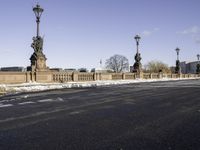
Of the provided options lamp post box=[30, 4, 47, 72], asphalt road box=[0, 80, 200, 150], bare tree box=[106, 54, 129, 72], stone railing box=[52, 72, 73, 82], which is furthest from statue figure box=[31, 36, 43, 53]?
bare tree box=[106, 54, 129, 72]

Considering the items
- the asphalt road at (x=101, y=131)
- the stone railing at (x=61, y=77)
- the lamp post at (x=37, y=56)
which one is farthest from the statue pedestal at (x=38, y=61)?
the asphalt road at (x=101, y=131)

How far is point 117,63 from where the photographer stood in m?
155

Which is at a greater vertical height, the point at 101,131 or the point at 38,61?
the point at 38,61

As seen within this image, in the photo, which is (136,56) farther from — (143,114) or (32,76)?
(143,114)

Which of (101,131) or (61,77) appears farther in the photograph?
(61,77)

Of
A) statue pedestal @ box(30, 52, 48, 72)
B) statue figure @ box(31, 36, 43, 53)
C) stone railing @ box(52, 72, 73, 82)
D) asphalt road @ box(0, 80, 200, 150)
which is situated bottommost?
asphalt road @ box(0, 80, 200, 150)

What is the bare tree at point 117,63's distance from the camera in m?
154

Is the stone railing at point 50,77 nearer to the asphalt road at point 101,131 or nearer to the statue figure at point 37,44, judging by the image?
the statue figure at point 37,44

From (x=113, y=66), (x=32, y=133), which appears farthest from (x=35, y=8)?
(x=113, y=66)

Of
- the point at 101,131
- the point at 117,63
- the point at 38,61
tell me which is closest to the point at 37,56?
the point at 38,61

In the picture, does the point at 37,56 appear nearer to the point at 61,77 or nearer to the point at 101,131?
the point at 61,77

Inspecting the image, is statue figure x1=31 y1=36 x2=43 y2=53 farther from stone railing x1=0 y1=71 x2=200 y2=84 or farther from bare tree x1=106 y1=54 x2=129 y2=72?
bare tree x1=106 y1=54 x2=129 y2=72

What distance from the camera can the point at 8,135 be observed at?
7.31 meters

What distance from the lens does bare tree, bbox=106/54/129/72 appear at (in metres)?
154
